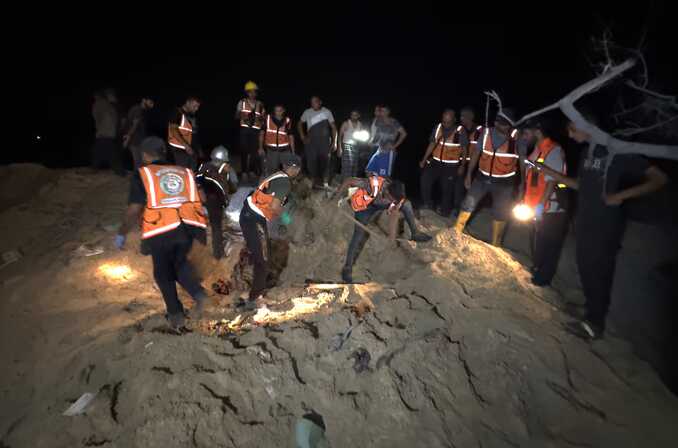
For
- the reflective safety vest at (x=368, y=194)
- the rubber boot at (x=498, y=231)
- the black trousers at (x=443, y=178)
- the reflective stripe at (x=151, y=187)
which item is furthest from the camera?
the black trousers at (x=443, y=178)

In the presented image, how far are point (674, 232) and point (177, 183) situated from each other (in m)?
7.74

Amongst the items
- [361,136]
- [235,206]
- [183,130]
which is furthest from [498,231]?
[183,130]

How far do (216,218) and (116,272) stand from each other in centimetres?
141

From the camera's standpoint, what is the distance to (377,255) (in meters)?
5.36

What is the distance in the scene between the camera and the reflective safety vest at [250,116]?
6.93 meters

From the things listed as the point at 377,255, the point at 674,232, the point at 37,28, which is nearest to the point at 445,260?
the point at 377,255

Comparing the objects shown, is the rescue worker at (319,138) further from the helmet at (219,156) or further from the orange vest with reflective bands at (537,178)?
the orange vest with reflective bands at (537,178)

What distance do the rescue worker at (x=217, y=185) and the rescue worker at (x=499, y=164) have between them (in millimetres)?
3110

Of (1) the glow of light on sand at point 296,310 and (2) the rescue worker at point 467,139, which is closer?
(1) the glow of light on sand at point 296,310

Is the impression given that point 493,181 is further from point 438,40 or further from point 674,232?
point 438,40

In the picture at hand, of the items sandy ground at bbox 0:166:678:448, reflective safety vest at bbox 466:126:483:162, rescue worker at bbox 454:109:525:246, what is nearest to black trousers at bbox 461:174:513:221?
rescue worker at bbox 454:109:525:246

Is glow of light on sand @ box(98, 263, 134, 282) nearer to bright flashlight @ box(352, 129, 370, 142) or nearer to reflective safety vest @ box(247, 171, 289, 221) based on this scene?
reflective safety vest @ box(247, 171, 289, 221)

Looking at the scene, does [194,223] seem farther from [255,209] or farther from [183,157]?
[183,157]

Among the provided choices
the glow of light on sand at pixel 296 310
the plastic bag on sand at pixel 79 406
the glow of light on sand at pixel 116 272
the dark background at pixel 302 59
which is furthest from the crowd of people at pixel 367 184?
the dark background at pixel 302 59
